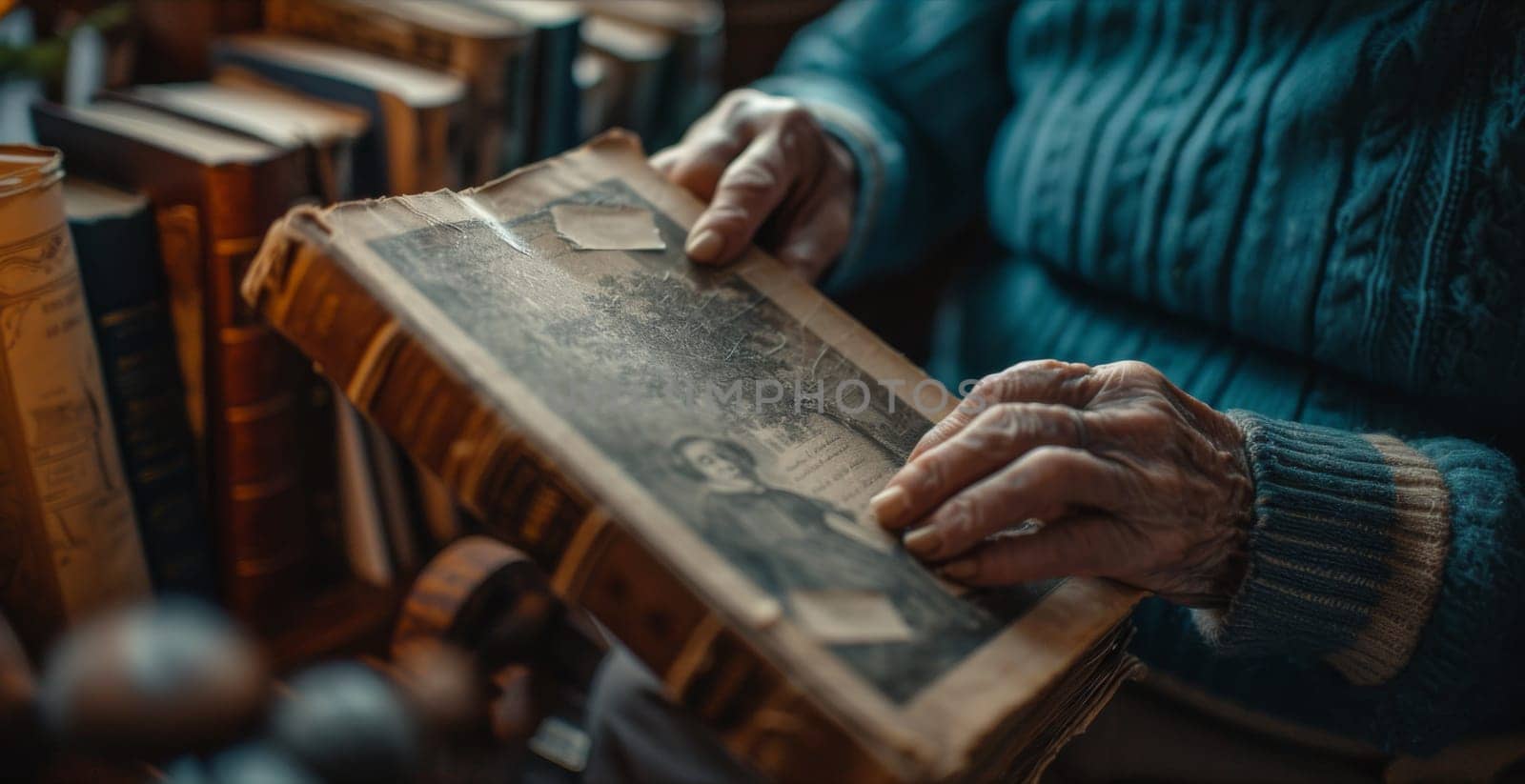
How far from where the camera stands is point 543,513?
47 cm

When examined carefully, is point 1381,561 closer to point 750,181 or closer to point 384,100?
point 750,181

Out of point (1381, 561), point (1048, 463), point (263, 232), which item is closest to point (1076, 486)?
point (1048, 463)

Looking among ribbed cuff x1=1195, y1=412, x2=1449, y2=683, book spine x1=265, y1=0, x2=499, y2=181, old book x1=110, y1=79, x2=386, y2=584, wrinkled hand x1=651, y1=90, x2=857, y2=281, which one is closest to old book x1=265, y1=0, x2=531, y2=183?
book spine x1=265, y1=0, x2=499, y2=181

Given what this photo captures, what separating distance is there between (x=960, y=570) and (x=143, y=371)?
64 cm

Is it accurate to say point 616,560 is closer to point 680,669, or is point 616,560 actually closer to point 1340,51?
point 680,669

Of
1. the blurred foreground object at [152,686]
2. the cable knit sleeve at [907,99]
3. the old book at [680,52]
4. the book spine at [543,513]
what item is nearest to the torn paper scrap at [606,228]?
the book spine at [543,513]

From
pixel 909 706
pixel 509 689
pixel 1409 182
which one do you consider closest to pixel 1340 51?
pixel 1409 182

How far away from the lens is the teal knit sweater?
0.62 meters

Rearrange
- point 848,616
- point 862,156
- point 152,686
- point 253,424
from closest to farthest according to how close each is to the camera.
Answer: point 152,686
point 848,616
point 253,424
point 862,156

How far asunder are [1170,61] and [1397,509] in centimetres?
42

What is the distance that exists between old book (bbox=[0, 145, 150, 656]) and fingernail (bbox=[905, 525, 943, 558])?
0.56 metres

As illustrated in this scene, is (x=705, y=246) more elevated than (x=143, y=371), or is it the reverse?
(x=705, y=246)

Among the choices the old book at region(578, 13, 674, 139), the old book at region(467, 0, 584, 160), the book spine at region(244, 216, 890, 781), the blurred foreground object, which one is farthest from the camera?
the old book at region(578, 13, 674, 139)

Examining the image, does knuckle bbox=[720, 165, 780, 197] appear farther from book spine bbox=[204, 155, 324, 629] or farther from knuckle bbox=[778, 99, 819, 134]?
book spine bbox=[204, 155, 324, 629]
